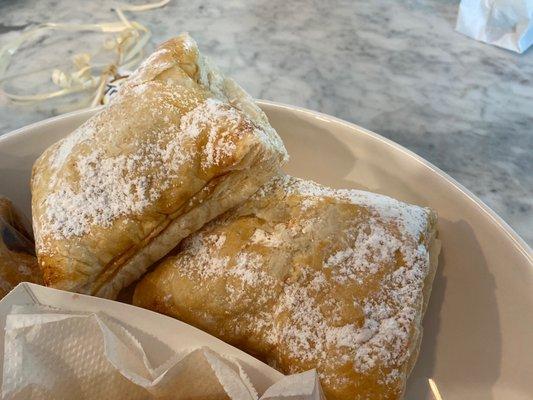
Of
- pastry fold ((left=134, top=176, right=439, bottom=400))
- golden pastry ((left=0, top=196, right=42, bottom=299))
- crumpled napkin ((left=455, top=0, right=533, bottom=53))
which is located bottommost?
golden pastry ((left=0, top=196, right=42, bottom=299))

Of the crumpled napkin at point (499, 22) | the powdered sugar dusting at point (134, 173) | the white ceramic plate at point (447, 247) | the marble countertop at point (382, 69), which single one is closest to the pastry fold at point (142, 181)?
the powdered sugar dusting at point (134, 173)

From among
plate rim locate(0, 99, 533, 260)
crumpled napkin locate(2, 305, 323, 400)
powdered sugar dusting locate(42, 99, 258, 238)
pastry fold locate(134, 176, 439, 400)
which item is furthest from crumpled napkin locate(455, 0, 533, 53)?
crumpled napkin locate(2, 305, 323, 400)

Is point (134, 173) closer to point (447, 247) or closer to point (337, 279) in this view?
point (337, 279)

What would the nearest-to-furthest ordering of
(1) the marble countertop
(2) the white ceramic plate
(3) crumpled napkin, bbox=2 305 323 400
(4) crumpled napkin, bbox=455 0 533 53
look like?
(3) crumpled napkin, bbox=2 305 323 400 → (2) the white ceramic plate → (1) the marble countertop → (4) crumpled napkin, bbox=455 0 533 53

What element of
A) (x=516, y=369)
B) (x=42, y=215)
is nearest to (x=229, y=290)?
(x=42, y=215)

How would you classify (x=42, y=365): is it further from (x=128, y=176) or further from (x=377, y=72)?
(x=377, y=72)

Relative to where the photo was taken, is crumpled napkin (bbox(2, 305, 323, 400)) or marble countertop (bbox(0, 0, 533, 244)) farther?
marble countertop (bbox(0, 0, 533, 244))

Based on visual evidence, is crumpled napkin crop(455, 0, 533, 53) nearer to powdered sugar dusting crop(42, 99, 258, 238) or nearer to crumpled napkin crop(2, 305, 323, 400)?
powdered sugar dusting crop(42, 99, 258, 238)

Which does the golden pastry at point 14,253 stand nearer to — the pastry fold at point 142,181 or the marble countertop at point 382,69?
the pastry fold at point 142,181
